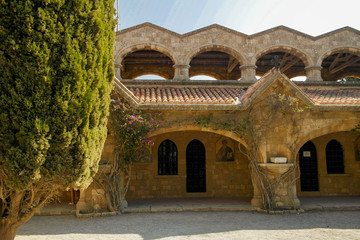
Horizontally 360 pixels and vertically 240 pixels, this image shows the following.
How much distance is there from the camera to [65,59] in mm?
5160

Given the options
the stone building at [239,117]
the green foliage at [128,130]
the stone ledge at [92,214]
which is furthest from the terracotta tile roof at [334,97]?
the stone ledge at [92,214]

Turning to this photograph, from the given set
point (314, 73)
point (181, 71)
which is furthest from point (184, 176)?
point (314, 73)

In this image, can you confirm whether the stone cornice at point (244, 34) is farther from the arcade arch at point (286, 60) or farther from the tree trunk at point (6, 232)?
the tree trunk at point (6, 232)

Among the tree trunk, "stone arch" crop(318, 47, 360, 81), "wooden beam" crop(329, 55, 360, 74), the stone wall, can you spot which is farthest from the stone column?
the tree trunk

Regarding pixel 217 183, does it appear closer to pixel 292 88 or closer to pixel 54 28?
pixel 292 88

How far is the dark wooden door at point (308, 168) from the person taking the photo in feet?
43.1

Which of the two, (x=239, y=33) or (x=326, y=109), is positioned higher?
(x=239, y=33)

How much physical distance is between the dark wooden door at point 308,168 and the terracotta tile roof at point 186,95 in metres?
4.00

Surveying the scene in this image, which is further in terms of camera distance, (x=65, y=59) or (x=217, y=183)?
(x=217, y=183)

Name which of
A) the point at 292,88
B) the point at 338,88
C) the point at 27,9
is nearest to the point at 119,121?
the point at 27,9

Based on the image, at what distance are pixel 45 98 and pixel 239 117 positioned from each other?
6636mm

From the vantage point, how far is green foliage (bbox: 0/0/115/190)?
15.6 ft

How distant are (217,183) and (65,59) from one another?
30.4 feet

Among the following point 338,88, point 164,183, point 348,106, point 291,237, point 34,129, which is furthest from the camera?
point 338,88
